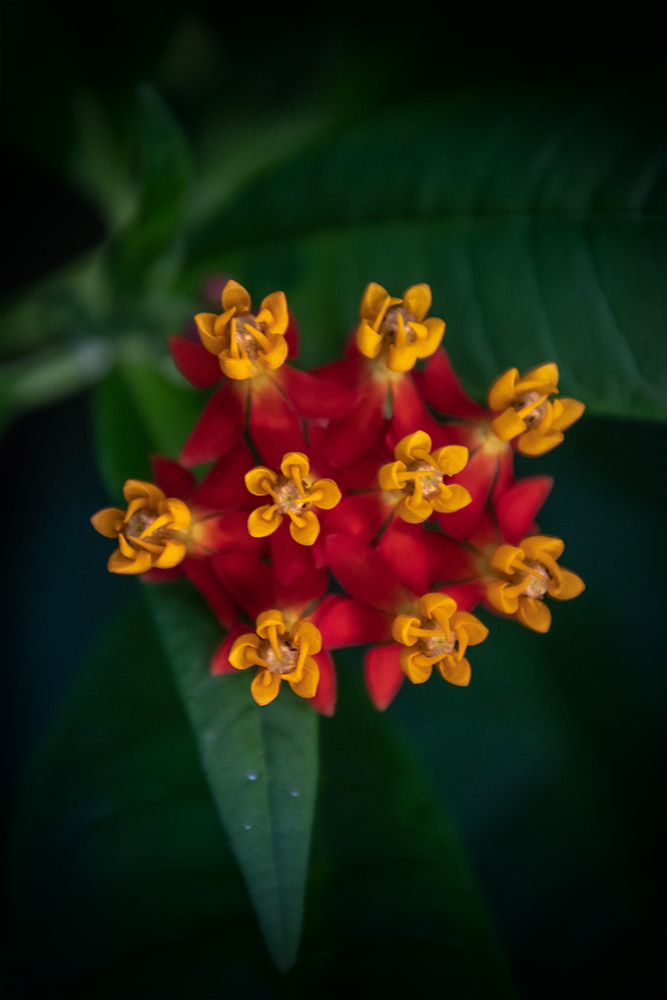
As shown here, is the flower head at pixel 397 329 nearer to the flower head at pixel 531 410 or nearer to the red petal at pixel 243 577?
the flower head at pixel 531 410

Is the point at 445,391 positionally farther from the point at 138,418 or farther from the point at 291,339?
the point at 138,418

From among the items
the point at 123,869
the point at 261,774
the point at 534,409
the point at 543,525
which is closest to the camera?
the point at 261,774

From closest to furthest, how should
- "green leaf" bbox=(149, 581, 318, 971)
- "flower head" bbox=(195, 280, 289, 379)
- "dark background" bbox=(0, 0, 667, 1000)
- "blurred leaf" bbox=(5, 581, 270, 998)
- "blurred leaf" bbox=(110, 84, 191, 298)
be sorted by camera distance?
"green leaf" bbox=(149, 581, 318, 971), "flower head" bbox=(195, 280, 289, 379), "blurred leaf" bbox=(110, 84, 191, 298), "blurred leaf" bbox=(5, 581, 270, 998), "dark background" bbox=(0, 0, 667, 1000)

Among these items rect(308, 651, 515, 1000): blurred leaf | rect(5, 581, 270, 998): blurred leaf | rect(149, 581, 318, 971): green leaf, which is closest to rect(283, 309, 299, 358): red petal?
rect(149, 581, 318, 971): green leaf

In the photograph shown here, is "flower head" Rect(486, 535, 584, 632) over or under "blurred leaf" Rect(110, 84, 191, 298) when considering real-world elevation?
under

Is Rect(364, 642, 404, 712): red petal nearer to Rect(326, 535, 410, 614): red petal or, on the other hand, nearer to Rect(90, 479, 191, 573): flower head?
Rect(326, 535, 410, 614): red petal

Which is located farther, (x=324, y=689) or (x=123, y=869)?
(x=123, y=869)

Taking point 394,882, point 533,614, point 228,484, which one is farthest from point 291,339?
point 394,882
